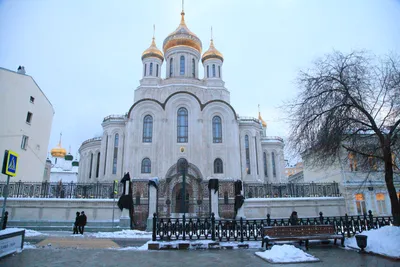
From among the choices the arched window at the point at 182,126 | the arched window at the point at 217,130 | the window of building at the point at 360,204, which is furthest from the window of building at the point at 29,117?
the window of building at the point at 360,204

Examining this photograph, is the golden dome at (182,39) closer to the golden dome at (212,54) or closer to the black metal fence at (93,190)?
the golden dome at (212,54)

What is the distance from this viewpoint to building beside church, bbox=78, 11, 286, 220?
2570cm

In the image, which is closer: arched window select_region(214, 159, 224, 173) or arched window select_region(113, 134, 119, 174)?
arched window select_region(214, 159, 224, 173)

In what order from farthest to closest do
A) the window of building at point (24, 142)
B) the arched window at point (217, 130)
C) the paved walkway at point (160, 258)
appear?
the arched window at point (217, 130) → the window of building at point (24, 142) → the paved walkway at point (160, 258)

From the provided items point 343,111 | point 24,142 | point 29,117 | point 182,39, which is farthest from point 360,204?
point 29,117

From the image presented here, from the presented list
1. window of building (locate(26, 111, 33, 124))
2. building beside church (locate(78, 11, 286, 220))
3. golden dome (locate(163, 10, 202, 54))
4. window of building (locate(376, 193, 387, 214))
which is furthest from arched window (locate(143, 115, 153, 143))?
window of building (locate(376, 193, 387, 214))

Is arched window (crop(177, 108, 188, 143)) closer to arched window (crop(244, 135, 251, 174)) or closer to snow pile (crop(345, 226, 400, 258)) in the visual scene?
arched window (crop(244, 135, 251, 174))

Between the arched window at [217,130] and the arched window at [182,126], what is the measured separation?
2.84 metres

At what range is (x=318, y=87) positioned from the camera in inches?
441

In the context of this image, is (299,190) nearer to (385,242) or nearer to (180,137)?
(385,242)

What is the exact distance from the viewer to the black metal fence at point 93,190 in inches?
680

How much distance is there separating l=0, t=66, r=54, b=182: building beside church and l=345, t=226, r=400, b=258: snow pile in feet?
73.6

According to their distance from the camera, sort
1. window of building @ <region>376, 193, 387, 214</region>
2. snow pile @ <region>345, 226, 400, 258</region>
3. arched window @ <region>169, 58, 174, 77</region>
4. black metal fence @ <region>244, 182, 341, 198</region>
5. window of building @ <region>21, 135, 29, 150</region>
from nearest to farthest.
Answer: snow pile @ <region>345, 226, 400, 258</region> < black metal fence @ <region>244, 182, 341, 198</region> < window of building @ <region>376, 193, 387, 214</region> < window of building @ <region>21, 135, 29, 150</region> < arched window @ <region>169, 58, 174, 77</region>

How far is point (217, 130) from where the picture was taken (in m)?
28.2
